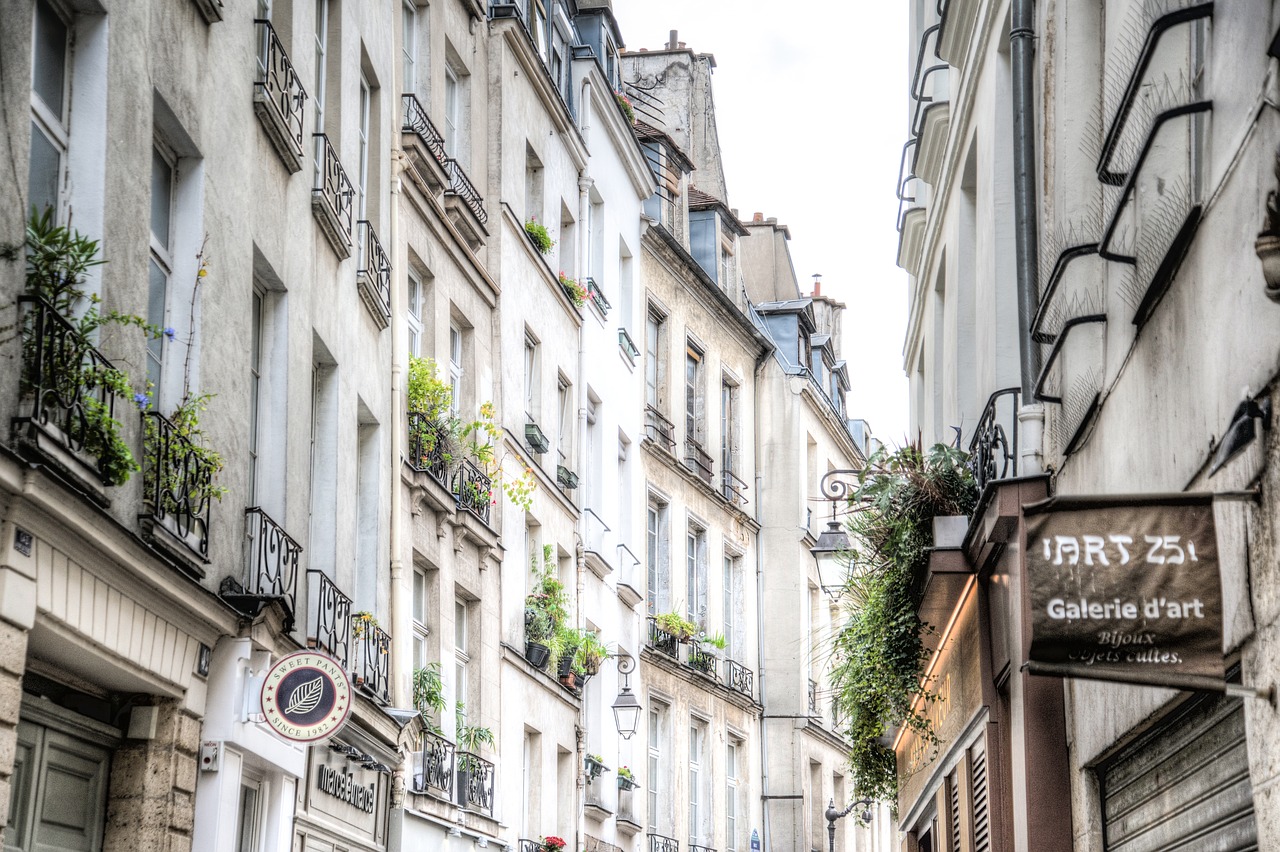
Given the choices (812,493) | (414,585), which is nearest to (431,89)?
(414,585)

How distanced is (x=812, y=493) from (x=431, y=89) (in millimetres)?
19373

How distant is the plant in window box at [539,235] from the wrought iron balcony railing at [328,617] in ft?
29.8

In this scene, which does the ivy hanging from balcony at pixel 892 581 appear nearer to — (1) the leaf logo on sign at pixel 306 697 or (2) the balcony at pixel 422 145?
(1) the leaf logo on sign at pixel 306 697

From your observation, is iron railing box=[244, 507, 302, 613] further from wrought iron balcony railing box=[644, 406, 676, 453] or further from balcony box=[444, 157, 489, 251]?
wrought iron balcony railing box=[644, 406, 676, 453]

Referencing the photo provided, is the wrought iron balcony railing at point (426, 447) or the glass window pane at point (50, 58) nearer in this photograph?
the glass window pane at point (50, 58)

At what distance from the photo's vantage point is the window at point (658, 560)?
28516 millimetres

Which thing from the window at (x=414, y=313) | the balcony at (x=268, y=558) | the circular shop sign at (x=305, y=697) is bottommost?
the circular shop sign at (x=305, y=697)

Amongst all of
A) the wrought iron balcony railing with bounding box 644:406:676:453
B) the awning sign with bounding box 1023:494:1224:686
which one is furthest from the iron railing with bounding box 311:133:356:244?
the wrought iron balcony railing with bounding box 644:406:676:453

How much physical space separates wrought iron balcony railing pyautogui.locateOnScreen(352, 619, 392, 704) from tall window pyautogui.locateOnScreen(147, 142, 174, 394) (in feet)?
14.5

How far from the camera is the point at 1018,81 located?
8.91 m

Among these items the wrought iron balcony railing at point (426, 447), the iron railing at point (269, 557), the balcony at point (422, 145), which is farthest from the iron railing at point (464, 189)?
the iron railing at point (269, 557)

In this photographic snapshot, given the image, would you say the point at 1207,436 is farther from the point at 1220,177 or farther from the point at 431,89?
the point at 431,89

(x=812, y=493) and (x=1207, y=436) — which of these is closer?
(x=1207, y=436)

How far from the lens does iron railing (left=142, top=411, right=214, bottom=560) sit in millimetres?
8336
